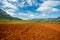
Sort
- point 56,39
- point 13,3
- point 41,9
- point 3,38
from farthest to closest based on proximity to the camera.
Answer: point 41,9
point 13,3
point 56,39
point 3,38

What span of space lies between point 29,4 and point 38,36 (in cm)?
344

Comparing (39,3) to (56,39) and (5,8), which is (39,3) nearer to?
(5,8)

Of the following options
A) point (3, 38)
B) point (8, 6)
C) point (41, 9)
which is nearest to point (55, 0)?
point (41, 9)

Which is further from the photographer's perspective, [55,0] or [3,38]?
[55,0]

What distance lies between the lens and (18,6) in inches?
360

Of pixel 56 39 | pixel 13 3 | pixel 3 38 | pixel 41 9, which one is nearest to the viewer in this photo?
pixel 3 38

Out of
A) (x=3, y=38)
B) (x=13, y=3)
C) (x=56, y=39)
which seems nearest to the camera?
(x=3, y=38)

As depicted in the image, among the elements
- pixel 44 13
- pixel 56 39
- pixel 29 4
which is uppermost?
pixel 29 4

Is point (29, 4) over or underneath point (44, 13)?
over

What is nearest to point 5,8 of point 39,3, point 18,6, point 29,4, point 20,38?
point 18,6

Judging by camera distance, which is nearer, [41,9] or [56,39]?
[56,39]

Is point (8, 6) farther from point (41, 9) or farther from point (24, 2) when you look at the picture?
point (41, 9)

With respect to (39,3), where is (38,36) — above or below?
below

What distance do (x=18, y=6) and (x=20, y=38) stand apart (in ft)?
12.2
